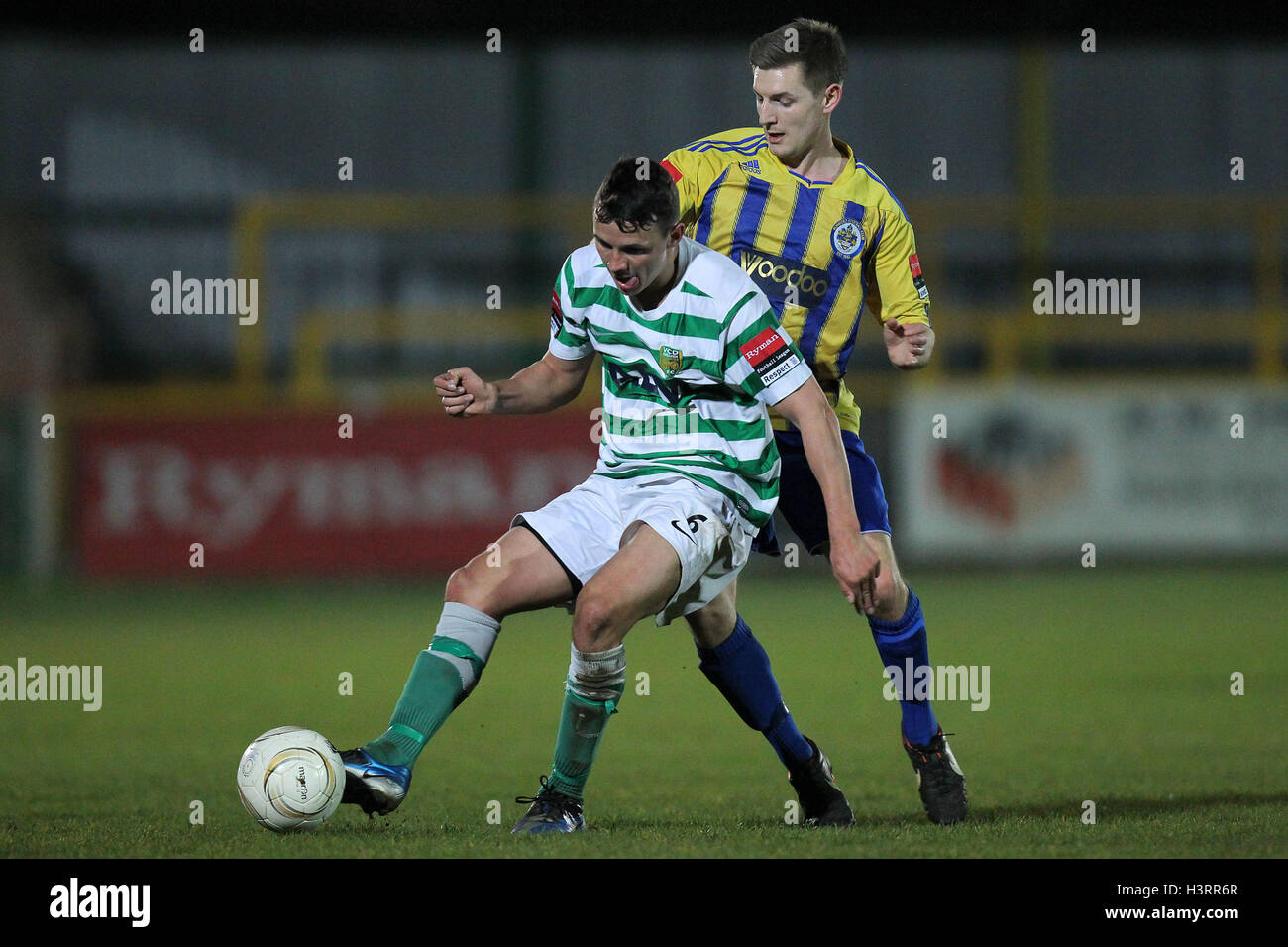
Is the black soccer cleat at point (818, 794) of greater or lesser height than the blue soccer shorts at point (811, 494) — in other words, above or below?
below

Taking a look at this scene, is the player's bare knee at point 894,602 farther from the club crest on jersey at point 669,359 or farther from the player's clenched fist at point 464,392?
the player's clenched fist at point 464,392

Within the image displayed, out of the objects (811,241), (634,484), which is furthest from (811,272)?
Answer: (634,484)

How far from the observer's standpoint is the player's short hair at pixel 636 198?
12.3ft

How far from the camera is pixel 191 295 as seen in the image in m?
17.2

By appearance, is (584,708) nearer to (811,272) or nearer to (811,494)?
(811,494)

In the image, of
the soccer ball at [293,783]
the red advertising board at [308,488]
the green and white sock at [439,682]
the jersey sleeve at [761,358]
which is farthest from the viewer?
the red advertising board at [308,488]

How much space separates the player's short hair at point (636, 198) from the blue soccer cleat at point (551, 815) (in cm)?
134

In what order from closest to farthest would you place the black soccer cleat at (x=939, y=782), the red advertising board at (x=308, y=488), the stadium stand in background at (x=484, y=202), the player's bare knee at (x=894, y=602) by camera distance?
the black soccer cleat at (x=939, y=782)
the player's bare knee at (x=894, y=602)
the red advertising board at (x=308, y=488)
the stadium stand in background at (x=484, y=202)

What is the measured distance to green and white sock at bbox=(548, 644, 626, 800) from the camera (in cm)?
386

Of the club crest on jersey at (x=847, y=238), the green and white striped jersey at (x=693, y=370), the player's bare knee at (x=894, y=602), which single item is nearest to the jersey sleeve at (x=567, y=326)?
the green and white striped jersey at (x=693, y=370)

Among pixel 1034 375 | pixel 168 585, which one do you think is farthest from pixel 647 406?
pixel 1034 375

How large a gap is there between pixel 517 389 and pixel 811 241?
870 millimetres
